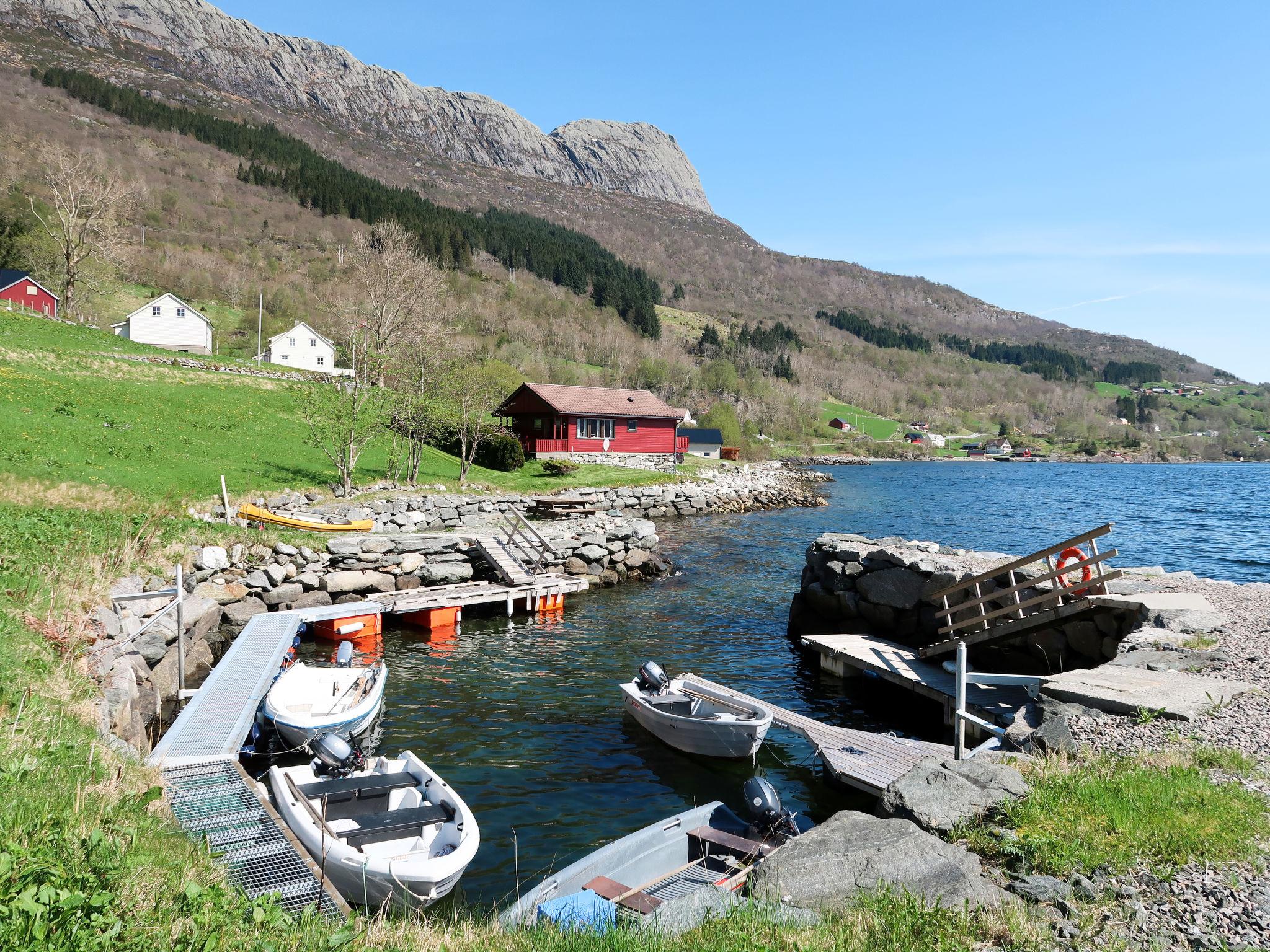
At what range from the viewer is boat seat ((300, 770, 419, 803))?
951 centimetres

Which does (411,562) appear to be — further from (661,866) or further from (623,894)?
(623,894)

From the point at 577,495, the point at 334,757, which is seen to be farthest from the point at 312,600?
the point at 577,495

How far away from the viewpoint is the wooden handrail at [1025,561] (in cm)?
1384

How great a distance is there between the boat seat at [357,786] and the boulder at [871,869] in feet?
17.1

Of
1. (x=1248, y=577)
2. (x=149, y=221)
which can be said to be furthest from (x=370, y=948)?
(x=149, y=221)

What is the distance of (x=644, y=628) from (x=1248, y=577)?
77.8 ft

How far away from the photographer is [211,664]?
15938 mm

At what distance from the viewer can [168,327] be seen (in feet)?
232

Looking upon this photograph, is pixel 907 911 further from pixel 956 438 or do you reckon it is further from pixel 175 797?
pixel 956 438

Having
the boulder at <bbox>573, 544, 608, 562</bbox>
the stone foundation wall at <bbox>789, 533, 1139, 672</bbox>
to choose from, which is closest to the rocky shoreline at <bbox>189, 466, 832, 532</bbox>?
the boulder at <bbox>573, 544, 608, 562</bbox>

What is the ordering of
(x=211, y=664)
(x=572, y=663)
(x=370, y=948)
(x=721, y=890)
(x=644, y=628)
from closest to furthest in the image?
(x=370, y=948) < (x=721, y=890) < (x=211, y=664) < (x=572, y=663) < (x=644, y=628)

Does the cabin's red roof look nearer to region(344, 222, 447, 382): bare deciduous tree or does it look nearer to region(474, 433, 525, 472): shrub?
region(474, 433, 525, 472): shrub

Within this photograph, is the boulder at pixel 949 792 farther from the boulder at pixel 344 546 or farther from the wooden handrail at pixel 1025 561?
the boulder at pixel 344 546

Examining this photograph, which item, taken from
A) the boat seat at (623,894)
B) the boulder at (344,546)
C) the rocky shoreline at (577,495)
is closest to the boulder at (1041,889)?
the boat seat at (623,894)
